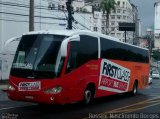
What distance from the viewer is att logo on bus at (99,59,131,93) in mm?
20500

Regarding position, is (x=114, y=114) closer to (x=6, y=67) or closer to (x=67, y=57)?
(x=67, y=57)

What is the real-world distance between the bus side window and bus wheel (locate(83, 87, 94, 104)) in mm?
1718

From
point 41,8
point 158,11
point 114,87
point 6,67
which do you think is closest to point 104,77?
point 114,87

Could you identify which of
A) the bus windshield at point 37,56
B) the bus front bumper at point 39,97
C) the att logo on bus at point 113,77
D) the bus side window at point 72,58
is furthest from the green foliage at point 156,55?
the bus front bumper at point 39,97

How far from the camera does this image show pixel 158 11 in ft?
538

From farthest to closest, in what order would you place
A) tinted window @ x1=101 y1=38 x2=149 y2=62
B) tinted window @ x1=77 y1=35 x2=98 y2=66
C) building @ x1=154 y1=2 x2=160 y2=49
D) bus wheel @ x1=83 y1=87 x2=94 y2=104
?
building @ x1=154 y1=2 x2=160 y2=49 → tinted window @ x1=101 y1=38 x2=149 y2=62 → bus wheel @ x1=83 y1=87 x2=94 y2=104 → tinted window @ x1=77 y1=35 x2=98 y2=66

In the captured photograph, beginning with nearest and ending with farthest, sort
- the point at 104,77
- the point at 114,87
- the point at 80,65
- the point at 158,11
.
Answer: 1. the point at 80,65
2. the point at 104,77
3. the point at 114,87
4. the point at 158,11

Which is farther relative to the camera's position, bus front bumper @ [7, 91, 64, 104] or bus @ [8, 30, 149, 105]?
bus @ [8, 30, 149, 105]

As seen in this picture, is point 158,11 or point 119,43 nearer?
point 119,43

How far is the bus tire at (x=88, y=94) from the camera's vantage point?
18448mm

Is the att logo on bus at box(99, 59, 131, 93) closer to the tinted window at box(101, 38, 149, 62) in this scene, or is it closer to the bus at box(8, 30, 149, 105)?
the bus at box(8, 30, 149, 105)

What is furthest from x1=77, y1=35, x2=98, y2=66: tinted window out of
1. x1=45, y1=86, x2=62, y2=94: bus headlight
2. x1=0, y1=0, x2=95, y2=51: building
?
x1=0, y1=0, x2=95, y2=51: building

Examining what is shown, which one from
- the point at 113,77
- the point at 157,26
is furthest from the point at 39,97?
the point at 157,26

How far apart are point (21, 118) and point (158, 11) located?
505ft
